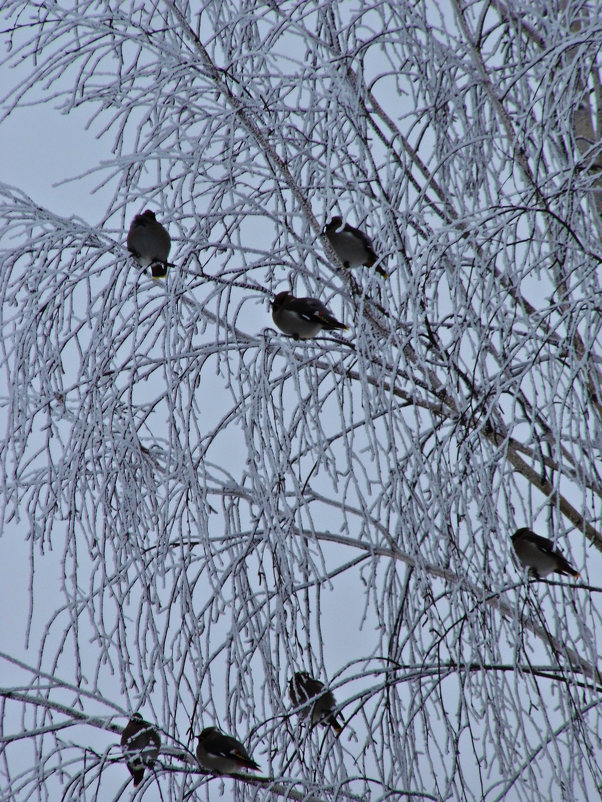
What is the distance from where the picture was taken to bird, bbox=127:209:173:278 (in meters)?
1.71

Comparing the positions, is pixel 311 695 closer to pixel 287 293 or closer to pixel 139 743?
pixel 139 743

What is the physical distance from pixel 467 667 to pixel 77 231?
101 centimetres

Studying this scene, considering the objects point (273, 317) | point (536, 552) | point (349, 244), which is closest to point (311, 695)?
point (536, 552)

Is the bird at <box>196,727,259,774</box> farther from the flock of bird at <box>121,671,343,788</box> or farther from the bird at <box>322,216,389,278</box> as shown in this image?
the bird at <box>322,216,389,278</box>

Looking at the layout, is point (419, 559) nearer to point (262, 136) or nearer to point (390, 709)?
point (390, 709)

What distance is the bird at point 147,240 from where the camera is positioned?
1.71 metres

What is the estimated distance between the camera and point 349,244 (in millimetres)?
1780

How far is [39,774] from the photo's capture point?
5.48 ft

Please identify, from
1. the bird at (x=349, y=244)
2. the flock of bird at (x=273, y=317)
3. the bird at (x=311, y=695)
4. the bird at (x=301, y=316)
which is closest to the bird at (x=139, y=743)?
the flock of bird at (x=273, y=317)

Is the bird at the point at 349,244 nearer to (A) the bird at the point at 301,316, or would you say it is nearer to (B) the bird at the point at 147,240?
(A) the bird at the point at 301,316

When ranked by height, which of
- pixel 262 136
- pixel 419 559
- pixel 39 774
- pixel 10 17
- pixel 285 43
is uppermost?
pixel 285 43

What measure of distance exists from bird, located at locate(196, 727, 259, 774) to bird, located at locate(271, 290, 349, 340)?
2.51 feet

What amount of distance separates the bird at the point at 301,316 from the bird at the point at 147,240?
0.22 m

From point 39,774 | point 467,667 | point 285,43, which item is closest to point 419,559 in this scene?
point 467,667
